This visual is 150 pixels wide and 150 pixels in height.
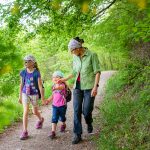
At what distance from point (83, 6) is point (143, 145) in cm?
499

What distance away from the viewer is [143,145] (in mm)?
6352

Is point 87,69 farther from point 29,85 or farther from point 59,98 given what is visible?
point 29,85

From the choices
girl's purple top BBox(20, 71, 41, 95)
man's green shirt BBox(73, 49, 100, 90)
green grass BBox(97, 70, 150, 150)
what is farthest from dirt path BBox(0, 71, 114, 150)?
man's green shirt BBox(73, 49, 100, 90)

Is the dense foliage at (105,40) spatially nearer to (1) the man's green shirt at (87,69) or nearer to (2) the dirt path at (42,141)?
(2) the dirt path at (42,141)

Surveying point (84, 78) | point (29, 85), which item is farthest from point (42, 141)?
point (84, 78)

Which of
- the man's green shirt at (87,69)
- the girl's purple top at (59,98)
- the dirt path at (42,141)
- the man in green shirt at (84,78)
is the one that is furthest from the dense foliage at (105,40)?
the girl's purple top at (59,98)

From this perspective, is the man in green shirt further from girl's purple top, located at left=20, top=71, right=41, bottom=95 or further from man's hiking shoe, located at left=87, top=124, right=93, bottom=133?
girl's purple top, located at left=20, top=71, right=41, bottom=95

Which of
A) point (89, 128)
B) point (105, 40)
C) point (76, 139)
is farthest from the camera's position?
point (105, 40)

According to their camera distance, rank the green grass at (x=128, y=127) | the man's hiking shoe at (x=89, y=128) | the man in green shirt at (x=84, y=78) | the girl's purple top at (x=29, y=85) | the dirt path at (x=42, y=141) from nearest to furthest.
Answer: the green grass at (x=128, y=127), the man in green shirt at (x=84, y=78), the dirt path at (x=42, y=141), the man's hiking shoe at (x=89, y=128), the girl's purple top at (x=29, y=85)

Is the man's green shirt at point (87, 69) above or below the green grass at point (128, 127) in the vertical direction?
above

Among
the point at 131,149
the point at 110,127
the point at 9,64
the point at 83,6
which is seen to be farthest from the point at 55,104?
the point at 83,6

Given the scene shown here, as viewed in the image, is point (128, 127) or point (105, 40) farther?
point (105, 40)

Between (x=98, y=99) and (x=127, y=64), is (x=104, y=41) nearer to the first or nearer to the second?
(x=127, y=64)

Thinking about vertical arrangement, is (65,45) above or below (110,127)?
above
